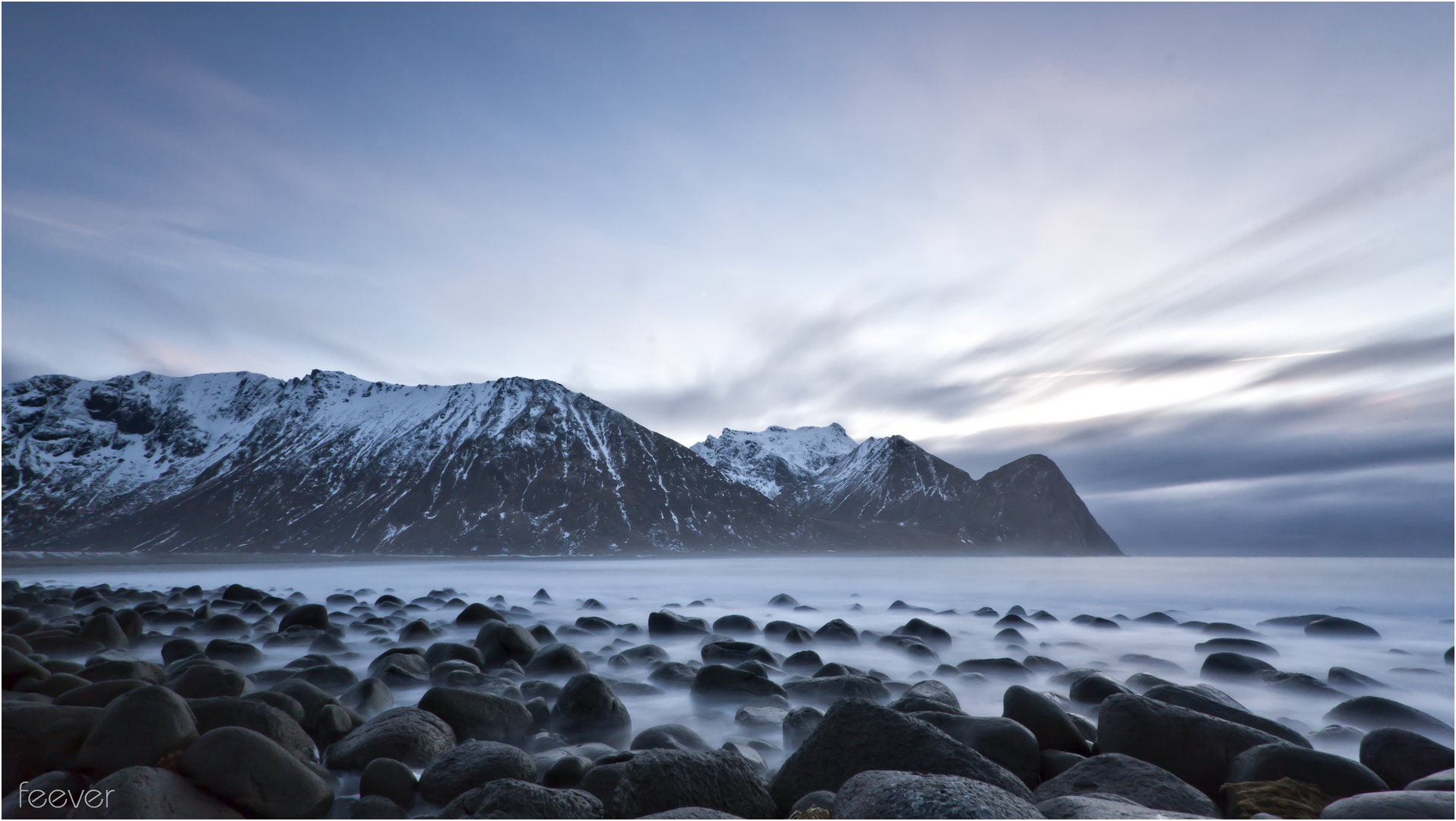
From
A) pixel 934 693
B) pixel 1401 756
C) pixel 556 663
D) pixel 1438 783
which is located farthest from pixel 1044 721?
pixel 556 663

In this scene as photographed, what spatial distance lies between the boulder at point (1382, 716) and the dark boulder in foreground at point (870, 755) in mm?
6694

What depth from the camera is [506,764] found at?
5.47 metres

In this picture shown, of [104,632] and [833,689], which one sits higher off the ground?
[104,632]

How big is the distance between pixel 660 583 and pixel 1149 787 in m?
40.7

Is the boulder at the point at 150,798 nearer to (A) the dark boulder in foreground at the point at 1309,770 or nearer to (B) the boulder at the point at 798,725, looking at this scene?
(B) the boulder at the point at 798,725

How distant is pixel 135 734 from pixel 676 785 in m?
4.06

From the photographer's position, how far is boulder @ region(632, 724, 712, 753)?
663cm

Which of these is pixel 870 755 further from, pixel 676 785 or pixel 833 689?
pixel 833 689

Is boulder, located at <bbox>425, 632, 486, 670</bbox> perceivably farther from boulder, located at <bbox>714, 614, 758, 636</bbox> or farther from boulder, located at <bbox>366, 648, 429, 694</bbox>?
boulder, located at <bbox>714, 614, 758, 636</bbox>

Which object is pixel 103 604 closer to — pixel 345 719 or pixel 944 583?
pixel 345 719

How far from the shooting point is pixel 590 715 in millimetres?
7953

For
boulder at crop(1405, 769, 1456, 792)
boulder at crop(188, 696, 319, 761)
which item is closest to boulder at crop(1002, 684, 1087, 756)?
boulder at crop(1405, 769, 1456, 792)

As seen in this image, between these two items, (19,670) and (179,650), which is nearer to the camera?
(19,670)

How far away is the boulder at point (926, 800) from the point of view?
13.5 feet
